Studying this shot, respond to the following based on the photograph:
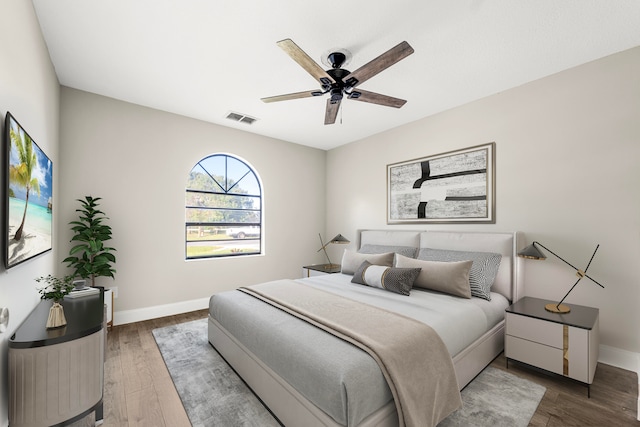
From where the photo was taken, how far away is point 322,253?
5.49 meters

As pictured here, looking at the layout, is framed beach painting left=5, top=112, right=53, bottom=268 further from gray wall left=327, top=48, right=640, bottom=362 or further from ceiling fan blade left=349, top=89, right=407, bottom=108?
gray wall left=327, top=48, right=640, bottom=362

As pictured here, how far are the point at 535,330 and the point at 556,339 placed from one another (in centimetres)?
13

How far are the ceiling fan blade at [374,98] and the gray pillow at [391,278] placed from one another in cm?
163

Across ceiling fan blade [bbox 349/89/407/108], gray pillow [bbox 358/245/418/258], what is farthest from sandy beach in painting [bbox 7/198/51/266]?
gray pillow [bbox 358/245/418/258]

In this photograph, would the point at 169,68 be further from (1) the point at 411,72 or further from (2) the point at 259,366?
Answer: (2) the point at 259,366

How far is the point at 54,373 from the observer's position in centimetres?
150

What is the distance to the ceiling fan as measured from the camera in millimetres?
1846

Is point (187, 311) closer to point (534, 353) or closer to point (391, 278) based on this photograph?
point (391, 278)

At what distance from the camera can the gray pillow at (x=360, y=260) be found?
337cm

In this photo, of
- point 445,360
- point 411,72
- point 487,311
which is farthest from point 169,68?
point 487,311

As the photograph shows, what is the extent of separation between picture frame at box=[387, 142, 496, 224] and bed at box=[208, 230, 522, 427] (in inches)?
12.1

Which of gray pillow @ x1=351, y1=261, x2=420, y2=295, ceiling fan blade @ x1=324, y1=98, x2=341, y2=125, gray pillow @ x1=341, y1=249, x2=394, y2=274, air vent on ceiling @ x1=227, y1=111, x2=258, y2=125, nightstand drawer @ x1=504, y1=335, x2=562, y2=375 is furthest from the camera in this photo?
air vent on ceiling @ x1=227, y1=111, x2=258, y2=125

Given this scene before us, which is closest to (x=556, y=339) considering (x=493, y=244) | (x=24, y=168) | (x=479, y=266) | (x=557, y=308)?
(x=557, y=308)

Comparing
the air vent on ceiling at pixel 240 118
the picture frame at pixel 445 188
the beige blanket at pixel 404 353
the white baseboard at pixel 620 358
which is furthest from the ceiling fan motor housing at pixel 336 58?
the white baseboard at pixel 620 358
